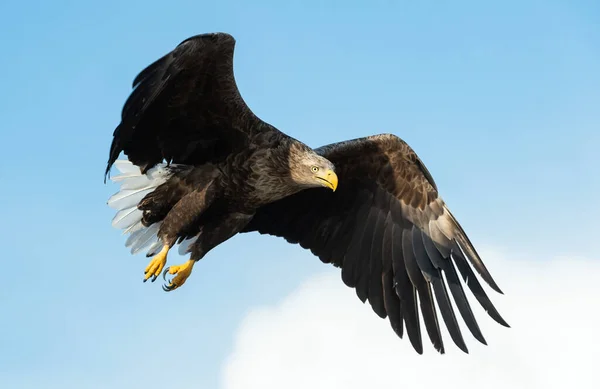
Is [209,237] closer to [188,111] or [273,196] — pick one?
[273,196]

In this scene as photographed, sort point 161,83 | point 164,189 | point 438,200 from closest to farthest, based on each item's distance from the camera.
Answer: point 161,83 → point 164,189 → point 438,200

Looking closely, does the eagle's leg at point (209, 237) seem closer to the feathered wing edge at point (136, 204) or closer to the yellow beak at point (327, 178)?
the feathered wing edge at point (136, 204)

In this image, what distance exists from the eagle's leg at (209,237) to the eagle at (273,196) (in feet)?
0.04

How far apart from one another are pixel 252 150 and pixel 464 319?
2.60 metres

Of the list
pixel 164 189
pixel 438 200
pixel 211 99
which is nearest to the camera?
pixel 211 99

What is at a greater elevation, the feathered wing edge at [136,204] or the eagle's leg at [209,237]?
the feathered wing edge at [136,204]

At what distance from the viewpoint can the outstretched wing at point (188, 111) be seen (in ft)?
23.9

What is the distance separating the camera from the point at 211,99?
7.91m

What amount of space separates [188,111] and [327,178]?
4.53 ft

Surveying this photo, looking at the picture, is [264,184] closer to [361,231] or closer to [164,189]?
[164,189]

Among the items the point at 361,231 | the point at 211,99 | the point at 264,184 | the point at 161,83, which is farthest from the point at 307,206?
the point at 161,83

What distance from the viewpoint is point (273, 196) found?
8305mm

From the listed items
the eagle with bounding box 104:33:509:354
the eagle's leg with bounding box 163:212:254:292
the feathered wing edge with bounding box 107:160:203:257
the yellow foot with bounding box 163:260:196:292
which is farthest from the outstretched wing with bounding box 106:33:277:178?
the yellow foot with bounding box 163:260:196:292

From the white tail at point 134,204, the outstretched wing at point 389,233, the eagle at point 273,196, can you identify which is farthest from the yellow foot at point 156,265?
the outstretched wing at point 389,233
